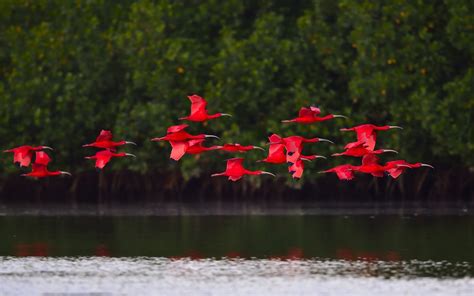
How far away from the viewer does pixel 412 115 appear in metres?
74.8

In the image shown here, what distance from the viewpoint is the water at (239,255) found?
46.0 meters

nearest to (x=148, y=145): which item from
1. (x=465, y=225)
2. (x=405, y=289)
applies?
(x=465, y=225)

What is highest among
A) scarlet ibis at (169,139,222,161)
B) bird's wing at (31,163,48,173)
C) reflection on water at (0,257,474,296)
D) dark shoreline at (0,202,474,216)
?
scarlet ibis at (169,139,222,161)

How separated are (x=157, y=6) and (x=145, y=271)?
30.0 metres

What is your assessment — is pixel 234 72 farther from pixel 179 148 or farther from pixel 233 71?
pixel 179 148

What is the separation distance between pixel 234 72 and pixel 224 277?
2906 cm

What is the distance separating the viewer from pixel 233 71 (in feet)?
250

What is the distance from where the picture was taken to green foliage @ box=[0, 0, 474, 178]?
243ft

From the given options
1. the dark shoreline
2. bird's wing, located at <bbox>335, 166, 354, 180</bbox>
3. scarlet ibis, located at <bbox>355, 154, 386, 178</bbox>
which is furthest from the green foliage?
bird's wing, located at <bbox>335, 166, 354, 180</bbox>

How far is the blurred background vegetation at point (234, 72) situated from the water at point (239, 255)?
7.01m

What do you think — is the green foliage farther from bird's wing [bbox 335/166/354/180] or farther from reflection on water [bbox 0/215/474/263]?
bird's wing [bbox 335/166/354/180]

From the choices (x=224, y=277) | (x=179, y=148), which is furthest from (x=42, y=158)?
(x=224, y=277)

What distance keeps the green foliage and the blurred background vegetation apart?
73mm

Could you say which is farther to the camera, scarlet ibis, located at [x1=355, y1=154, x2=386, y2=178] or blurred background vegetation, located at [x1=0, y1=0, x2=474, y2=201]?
blurred background vegetation, located at [x1=0, y1=0, x2=474, y2=201]
